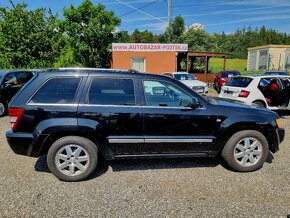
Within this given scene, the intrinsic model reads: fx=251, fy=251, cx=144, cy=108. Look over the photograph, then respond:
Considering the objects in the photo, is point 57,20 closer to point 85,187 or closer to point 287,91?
point 287,91

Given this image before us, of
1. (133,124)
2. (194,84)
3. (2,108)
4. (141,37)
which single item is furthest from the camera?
(141,37)

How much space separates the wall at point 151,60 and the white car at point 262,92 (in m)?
13.0

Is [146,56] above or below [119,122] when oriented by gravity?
above

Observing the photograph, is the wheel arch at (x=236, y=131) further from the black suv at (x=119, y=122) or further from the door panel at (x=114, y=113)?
the door panel at (x=114, y=113)

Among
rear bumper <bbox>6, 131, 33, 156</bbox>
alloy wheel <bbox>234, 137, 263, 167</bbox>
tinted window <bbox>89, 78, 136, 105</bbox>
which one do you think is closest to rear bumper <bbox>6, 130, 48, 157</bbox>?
rear bumper <bbox>6, 131, 33, 156</bbox>

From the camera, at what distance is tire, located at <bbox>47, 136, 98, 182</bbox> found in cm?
395

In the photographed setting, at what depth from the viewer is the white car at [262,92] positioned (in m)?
8.23

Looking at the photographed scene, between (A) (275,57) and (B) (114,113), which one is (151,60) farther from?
(A) (275,57)

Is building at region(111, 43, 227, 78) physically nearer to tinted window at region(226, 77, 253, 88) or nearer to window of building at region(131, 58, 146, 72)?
window of building at region(131, 58, 146, 72)

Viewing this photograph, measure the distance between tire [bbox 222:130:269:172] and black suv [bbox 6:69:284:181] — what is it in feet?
0.05

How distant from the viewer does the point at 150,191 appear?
12.3 ft

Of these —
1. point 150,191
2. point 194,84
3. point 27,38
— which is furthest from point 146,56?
point 150,191

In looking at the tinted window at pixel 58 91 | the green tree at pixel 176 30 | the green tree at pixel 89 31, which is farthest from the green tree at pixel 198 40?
the tinted window at pixel 58 91

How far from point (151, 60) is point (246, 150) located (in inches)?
694
